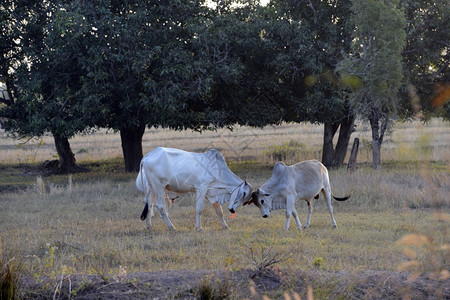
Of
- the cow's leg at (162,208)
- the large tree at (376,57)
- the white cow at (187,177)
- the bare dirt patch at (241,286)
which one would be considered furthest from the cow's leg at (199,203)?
the large tree at (376,57)

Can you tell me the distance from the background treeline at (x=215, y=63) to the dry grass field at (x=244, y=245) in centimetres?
297

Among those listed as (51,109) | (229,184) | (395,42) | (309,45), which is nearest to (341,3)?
(309,45)

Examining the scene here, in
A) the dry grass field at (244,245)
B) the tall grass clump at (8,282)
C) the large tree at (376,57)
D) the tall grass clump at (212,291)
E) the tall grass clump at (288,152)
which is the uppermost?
the large tree at (376,57)

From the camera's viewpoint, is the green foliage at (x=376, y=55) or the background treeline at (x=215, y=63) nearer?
the green foliage at (x=376, y=55)

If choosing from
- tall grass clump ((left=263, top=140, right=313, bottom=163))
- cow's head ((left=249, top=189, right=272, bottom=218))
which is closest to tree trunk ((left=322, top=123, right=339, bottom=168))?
tall grass clump ((left=263, top=140, right=313, bottom=163))

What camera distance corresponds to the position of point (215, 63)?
2067 cm

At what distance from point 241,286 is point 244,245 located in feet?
9.12

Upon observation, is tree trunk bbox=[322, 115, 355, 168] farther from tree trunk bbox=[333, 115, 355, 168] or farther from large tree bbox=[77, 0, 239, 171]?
large tree bbox=[77, 0, 239, 171]

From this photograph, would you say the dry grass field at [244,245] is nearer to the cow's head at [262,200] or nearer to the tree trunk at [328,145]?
the cow's head at [262,200]

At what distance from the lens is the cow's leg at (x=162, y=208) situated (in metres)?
11.3

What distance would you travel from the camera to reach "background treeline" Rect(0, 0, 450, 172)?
19.0 m

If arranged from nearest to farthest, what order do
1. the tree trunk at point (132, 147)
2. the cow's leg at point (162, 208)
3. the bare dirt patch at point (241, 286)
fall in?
the bare dirt patch at point (241, 286) < the cow's leg at point (162, 208) < the tree trunk at point (132, 147)

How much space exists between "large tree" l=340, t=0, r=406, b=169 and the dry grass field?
2.92 metres

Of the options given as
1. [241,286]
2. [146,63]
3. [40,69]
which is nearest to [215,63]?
[146,63]
